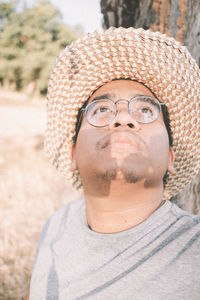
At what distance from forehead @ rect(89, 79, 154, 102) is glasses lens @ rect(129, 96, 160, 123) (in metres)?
0.06

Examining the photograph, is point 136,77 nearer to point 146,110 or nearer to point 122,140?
point 146,110

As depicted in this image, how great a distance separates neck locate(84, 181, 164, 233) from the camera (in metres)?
1.43

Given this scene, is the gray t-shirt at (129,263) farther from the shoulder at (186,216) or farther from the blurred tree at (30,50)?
the blurred tree at (30,50)

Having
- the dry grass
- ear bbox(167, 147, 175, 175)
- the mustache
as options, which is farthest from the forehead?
the dry grass

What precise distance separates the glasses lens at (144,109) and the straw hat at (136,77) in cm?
12

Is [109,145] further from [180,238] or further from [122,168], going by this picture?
[180,238]

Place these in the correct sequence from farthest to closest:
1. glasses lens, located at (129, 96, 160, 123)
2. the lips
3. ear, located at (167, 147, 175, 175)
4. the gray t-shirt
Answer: ear, located at (167, 147, 175, 175) < glasses lens, located at (129, 96, 160, 123) < the lips < the gray t-shirt

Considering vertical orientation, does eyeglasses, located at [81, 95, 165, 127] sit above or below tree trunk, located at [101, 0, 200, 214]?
below

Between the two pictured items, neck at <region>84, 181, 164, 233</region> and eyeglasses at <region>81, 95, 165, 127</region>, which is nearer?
neck at <region>84, 181, 164, 233</region>

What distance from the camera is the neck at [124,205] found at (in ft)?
4.70

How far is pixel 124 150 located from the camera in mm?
1378

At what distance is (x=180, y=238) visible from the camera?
119cm

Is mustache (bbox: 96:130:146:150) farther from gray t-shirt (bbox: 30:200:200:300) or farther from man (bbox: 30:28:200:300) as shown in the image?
gray t-shirt (bbox: 30:200:200:300)

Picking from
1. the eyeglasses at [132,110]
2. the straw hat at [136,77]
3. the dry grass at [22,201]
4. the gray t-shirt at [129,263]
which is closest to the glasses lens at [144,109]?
the eyeglasses at [132,110]
